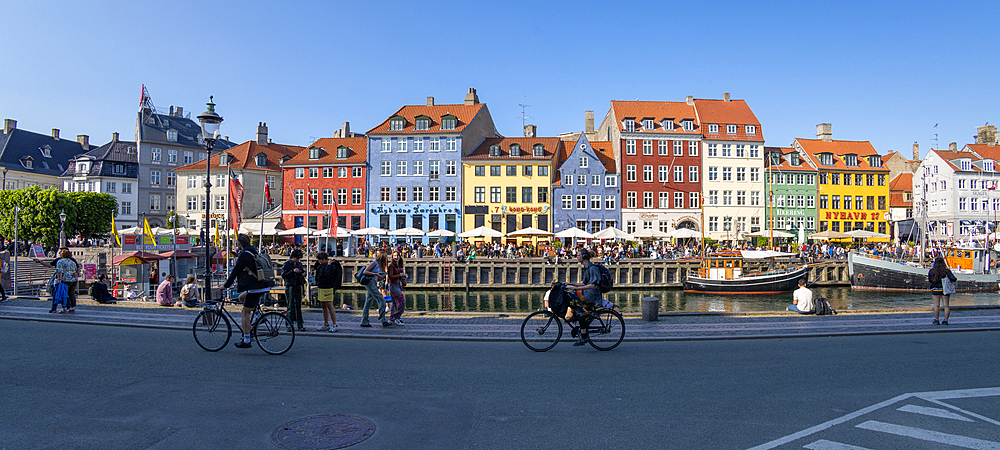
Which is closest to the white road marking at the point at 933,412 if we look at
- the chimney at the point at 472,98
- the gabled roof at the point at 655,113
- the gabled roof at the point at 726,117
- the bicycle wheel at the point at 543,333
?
the bicycle wheel at the point at 543,333

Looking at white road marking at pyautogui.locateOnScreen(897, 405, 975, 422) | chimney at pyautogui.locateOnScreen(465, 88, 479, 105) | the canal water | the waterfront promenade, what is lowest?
the canal water

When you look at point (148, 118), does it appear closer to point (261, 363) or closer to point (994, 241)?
point (261, 363)

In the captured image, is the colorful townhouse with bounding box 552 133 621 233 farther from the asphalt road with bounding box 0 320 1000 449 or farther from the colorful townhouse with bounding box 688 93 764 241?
the asphalt road with bounding box 0 320 1000 449

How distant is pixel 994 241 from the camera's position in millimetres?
47719

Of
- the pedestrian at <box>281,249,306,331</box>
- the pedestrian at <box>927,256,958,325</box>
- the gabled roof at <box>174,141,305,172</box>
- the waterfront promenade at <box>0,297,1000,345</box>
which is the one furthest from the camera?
the gabled roof at <box>174,141,305,172</box>

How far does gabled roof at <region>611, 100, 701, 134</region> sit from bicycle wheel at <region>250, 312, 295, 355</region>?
52.3 meters

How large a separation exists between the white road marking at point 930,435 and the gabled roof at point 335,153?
5703 cm

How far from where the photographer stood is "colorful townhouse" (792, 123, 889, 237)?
62.9m

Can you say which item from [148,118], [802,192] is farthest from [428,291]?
[148,118]

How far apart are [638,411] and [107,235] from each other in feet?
237

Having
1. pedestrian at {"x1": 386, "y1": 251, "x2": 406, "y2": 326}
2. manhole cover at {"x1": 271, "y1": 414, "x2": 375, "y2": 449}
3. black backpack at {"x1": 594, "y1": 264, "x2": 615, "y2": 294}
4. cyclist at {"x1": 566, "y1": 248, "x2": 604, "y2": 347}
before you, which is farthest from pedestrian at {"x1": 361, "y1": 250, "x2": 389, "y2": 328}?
manhole cover at {"x1": 271, "y1": 414, "x2": 375, "y2": 449}

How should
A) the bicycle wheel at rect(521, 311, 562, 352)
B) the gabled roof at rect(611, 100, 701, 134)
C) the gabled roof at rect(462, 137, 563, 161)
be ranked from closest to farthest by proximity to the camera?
1. the bicycle wheel at rect(521, 311, 562, 352)
2. the gabled roof at rect(462, 137, 563, 161)
3. the gabled roof at rect(611, 100, 701, 134)

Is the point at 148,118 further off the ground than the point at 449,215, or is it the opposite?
the point at 148,118

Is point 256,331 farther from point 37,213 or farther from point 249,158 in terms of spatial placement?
point 37,213
